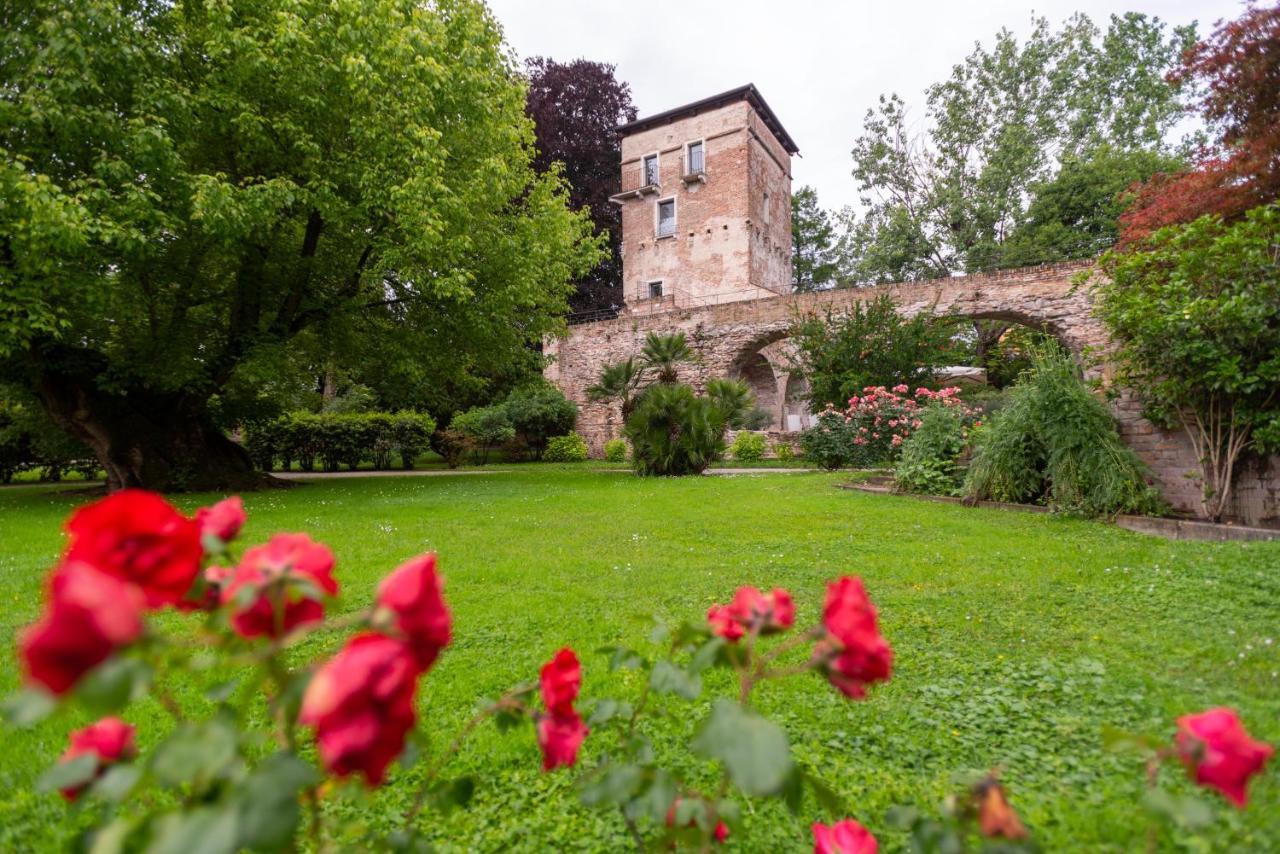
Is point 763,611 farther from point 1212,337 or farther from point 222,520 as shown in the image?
point 1212,337

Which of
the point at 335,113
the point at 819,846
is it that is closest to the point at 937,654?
the point at 819,846

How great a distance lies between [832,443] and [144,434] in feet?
37.6

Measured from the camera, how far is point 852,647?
750mm

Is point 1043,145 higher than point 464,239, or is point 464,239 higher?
point 1043,145

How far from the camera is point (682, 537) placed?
518cm

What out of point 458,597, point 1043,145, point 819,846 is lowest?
point 458,597

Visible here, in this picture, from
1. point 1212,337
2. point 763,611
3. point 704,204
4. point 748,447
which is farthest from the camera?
point 704,204

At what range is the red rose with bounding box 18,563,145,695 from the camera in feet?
1.50

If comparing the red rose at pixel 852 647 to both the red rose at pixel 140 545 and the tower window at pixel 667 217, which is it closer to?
the red rose at pixel 140 545

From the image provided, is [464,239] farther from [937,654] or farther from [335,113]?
[937,654]

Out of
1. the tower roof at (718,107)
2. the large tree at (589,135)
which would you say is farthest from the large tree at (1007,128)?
the large tree at (589,135)

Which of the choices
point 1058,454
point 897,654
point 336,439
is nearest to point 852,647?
point 897,654

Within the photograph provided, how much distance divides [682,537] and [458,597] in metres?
2.22

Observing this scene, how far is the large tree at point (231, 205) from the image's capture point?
698 cm
